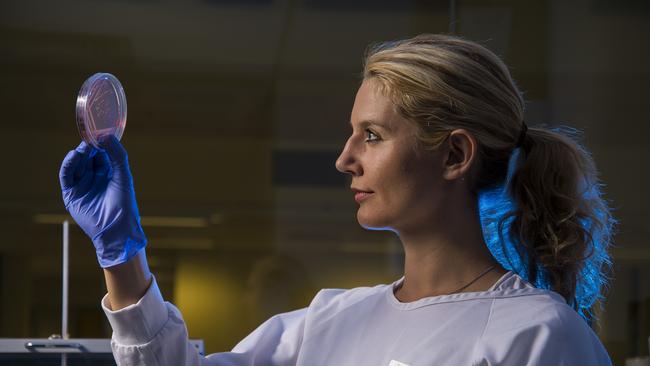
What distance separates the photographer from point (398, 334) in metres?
1.57

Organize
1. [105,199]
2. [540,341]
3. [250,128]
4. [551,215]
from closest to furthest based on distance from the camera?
1. [540,341]
2. [105,199]
3. [551,215]
4. [250,128]

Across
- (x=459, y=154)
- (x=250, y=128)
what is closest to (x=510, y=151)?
(x=459, y=154)

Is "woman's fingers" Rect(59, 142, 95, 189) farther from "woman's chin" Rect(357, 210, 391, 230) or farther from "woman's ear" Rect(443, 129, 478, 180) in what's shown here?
"woman's ear" Rect(443, 129, 478, 180)

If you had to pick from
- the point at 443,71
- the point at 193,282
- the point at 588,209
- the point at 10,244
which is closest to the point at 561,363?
the point at 588,209

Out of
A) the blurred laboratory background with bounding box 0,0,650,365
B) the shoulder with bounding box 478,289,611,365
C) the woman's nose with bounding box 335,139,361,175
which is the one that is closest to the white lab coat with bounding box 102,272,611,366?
the shoulder with bounding box 478,289,611,365

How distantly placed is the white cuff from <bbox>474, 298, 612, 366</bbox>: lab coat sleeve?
1.53 feet

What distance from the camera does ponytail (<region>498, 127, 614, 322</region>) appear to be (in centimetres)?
163

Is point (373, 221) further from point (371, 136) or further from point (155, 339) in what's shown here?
point (155, 339)

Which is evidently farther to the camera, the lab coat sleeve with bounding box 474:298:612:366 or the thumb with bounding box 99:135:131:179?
the thumb with bounding box 99:135:131:179

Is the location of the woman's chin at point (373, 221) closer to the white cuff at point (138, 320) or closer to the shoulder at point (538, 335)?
the shoulder at point (538, 335)

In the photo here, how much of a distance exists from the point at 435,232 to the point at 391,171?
122mm

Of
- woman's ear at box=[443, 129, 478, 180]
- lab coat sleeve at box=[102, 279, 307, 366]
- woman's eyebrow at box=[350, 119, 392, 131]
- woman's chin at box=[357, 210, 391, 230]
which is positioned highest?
woman's eyebrow at box=[350, 119, 392, 131]

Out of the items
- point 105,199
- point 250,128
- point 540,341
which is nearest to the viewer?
point 540,341

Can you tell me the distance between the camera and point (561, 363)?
1.42m
